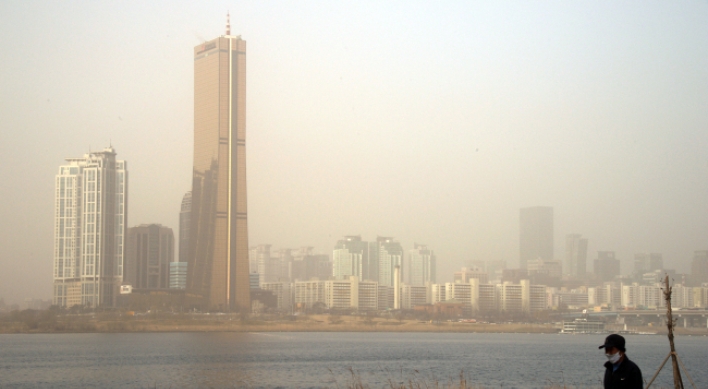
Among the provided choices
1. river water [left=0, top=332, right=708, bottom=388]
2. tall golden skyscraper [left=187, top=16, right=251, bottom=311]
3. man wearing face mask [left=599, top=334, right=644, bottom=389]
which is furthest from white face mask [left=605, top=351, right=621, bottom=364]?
Answer: tall golden skyscraper [left=187, top=16, right=251, bottom=311]

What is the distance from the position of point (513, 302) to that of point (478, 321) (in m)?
25.6

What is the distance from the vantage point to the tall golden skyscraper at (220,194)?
160125 mm

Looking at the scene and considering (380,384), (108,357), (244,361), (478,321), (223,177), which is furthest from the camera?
(478,321)

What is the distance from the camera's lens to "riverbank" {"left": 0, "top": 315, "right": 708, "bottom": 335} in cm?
13675

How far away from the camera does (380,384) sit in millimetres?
39562

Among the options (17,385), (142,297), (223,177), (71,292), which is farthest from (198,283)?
(17,385)

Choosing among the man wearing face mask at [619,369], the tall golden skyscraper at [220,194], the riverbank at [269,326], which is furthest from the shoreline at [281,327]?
the man wearing face mask at [619,369]

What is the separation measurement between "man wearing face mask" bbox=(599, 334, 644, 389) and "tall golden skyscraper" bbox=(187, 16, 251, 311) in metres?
149

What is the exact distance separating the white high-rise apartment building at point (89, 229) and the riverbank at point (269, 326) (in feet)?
126

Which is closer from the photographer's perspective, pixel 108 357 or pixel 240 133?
pixel 108 357

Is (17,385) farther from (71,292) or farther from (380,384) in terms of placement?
(71,292)

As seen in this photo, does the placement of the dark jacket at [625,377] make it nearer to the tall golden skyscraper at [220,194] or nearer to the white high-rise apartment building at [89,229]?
the tall golden skyscraper at [220,194]

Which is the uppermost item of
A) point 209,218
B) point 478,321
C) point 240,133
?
point 240,133

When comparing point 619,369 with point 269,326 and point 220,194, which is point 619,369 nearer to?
point 269,326
